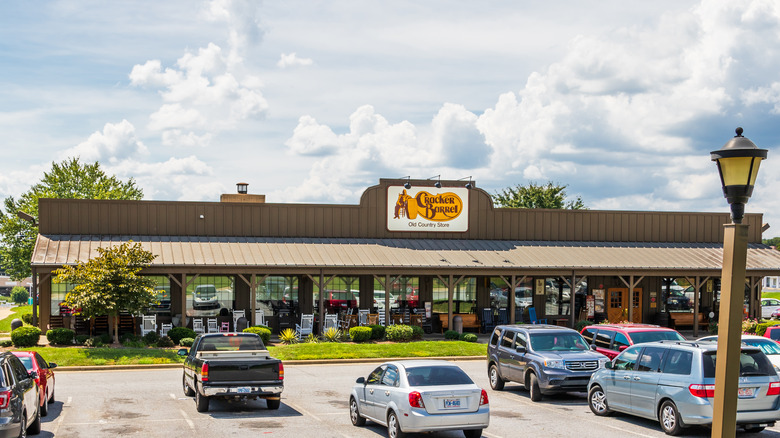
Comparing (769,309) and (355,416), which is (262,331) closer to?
(355,416)

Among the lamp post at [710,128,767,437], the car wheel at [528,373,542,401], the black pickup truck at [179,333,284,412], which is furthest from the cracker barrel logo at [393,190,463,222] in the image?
the lamp post at [710,128,767,437]

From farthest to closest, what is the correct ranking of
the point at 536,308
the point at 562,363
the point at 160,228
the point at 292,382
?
the point at 536,308, the point at 160,228, the point at 292,382, the point at 562,363

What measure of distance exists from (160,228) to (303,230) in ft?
20.6

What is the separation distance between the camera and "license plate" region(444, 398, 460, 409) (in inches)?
531

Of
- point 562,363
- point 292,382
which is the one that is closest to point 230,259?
point 292,382

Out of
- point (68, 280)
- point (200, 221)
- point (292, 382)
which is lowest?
point (292, 382)

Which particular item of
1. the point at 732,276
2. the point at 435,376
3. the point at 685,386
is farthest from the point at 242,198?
the point at 732,276

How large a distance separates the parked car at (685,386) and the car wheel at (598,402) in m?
0.52

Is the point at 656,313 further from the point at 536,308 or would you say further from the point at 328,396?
the point at 328,396

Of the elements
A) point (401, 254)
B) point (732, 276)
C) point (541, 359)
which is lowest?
point (541, 359)

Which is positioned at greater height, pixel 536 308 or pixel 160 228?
pixel 160 228

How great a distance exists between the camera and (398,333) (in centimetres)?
3106

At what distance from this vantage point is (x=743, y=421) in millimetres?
13797

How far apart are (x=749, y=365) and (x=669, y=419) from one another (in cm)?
172
